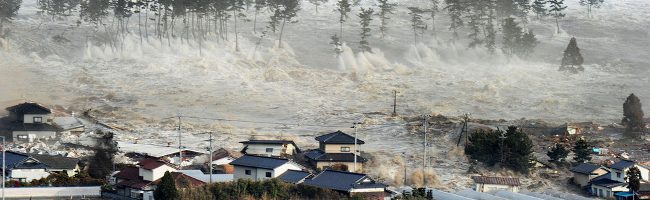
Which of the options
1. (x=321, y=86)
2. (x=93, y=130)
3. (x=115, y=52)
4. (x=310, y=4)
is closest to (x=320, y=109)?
(x=321, y=86)

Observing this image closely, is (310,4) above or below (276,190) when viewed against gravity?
above

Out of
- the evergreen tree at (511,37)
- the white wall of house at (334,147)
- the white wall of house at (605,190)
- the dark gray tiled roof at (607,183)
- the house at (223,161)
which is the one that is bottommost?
the white wall of house at (605,190)

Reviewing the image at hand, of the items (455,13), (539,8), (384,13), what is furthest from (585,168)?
(539,8)

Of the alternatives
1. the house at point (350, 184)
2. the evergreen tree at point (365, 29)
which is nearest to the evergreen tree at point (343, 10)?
the evergreen tree at point (365, 29)

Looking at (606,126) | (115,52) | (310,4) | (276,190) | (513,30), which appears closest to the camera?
(276,190)

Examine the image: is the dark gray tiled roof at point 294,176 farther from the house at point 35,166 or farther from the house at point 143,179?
the house at point 35,166

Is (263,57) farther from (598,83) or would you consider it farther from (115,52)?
(598,83)
